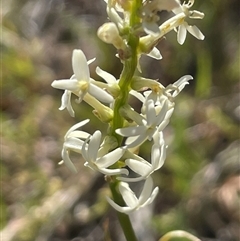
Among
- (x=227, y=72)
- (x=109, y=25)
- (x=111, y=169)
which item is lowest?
(x=227, y=72)

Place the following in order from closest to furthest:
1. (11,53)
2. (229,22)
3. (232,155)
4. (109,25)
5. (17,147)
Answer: (109,25) → (232,155) → (17,147) → (11,53) → (229,22)

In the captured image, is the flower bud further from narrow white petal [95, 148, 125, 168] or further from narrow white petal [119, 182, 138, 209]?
narrow white petal [119, 182, 138, 209]

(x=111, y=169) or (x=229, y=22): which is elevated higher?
(x=111, y=169)

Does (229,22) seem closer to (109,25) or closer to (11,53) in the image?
(11,53)

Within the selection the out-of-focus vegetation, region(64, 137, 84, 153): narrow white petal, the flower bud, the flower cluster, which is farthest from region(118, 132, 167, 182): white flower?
the out-of-focus vegetation

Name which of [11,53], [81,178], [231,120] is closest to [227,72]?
[231,120]

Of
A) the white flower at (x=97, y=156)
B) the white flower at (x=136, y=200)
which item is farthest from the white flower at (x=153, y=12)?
the white flower at (x=136, y=200)

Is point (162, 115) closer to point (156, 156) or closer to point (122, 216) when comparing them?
point (156, 156)

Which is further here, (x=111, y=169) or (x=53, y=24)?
(x=53, y=24)
